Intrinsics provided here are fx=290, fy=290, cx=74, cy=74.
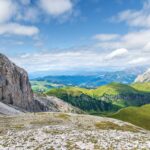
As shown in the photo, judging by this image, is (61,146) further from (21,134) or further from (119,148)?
(21,134)

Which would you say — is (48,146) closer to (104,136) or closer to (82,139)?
(82,139)

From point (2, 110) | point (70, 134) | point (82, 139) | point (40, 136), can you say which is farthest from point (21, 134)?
point (2, 110)

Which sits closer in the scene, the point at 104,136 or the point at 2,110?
the point at 104,136

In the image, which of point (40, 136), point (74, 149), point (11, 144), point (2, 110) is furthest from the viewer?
point (2, 110)

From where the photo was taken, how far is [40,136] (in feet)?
126

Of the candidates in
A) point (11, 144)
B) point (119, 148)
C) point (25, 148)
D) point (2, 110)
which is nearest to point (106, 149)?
point (119, 148)

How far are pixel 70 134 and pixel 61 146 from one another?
19.5ft

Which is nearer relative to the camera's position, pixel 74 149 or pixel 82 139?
pixel 74 149

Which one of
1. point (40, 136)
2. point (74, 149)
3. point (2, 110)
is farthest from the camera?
point (2, 110)

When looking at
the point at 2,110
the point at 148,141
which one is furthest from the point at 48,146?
the point at 2,110

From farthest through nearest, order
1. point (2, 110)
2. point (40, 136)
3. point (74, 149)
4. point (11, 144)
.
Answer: point (2, 110) → point (40, 136) → point (11, 144) → point (74, 149)

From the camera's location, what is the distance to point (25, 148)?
32781mm

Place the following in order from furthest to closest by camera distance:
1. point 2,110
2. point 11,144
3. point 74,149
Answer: point 2,110 → point 11,144 → point 74,149

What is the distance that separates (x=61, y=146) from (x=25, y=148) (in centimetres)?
407
